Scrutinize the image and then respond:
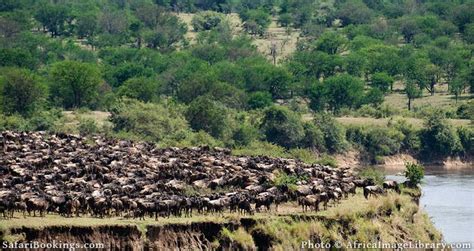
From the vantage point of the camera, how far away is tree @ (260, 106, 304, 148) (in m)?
89.8

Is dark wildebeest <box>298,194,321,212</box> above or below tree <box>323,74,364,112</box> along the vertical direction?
above

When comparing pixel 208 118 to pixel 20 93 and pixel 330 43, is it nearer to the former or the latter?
pixel 20 93

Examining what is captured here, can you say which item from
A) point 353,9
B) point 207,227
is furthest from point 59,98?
point 353,9

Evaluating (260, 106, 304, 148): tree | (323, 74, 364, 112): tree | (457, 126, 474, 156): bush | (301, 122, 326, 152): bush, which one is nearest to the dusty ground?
(260, 106, 304, 148): tree

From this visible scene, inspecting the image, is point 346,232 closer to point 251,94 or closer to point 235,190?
point 235,190

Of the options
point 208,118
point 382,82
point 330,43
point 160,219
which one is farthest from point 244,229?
point 330,43

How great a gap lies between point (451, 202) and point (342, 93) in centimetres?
4358

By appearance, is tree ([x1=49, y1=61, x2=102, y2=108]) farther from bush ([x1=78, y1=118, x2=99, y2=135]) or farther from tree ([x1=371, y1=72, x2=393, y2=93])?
tree ([x1=371, y1=72, x2=393, y2=93])

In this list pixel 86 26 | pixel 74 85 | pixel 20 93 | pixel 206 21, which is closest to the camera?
pixel 20 93

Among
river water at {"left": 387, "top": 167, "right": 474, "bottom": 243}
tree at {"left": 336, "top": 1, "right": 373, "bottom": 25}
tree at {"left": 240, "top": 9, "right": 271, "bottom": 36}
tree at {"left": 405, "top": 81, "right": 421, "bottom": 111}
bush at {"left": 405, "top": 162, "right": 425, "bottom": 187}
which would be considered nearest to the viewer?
river water at {"left": 387, "top": 167, "right": 474, "bottom": 243}

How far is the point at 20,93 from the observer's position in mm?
94500

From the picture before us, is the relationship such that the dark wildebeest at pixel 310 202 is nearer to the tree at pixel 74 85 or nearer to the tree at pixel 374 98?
the tree at pixel 74 85

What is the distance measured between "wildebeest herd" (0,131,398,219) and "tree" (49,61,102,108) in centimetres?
3426

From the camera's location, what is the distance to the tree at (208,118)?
290 ft
